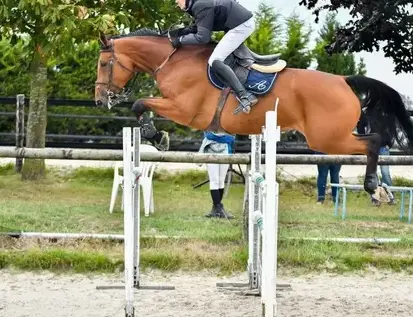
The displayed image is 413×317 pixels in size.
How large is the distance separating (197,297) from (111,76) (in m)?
1.95

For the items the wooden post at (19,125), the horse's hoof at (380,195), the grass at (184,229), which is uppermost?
the horse's hoof at (380,195)

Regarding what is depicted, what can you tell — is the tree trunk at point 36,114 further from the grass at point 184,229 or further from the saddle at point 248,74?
the saddle at point 248,74

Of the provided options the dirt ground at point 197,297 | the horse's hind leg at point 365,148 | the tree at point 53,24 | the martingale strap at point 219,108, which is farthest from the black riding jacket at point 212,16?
the tree at point 53,24

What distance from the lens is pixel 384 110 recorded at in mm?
4051

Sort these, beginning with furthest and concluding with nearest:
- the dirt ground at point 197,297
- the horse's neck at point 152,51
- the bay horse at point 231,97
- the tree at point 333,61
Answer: the tree at point 333,61 < the dirt ground at point 197,297 < the horse's neck at point 152,51 < the bay horse at point 231,97

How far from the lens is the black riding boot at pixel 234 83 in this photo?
371cm

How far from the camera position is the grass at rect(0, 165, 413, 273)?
19.6 feet

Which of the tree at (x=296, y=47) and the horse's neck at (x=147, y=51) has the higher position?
the horse's neck at (x=147, y=51)

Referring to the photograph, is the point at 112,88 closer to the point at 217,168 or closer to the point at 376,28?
the point at 217,168

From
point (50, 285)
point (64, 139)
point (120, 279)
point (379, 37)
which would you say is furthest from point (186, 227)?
point (64, 139)

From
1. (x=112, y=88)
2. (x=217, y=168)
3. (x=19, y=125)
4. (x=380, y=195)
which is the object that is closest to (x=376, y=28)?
(x=217, y=168)

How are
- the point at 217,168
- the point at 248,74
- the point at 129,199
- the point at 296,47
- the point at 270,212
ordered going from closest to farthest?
1. the point at 270,212
2. the point at 248,74
3. the point at 129,199
4. the point at 217,168
5. the point at 296,47

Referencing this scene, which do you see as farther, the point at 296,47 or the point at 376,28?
the point at 296,47

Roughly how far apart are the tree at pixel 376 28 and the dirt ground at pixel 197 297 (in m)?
3.01
